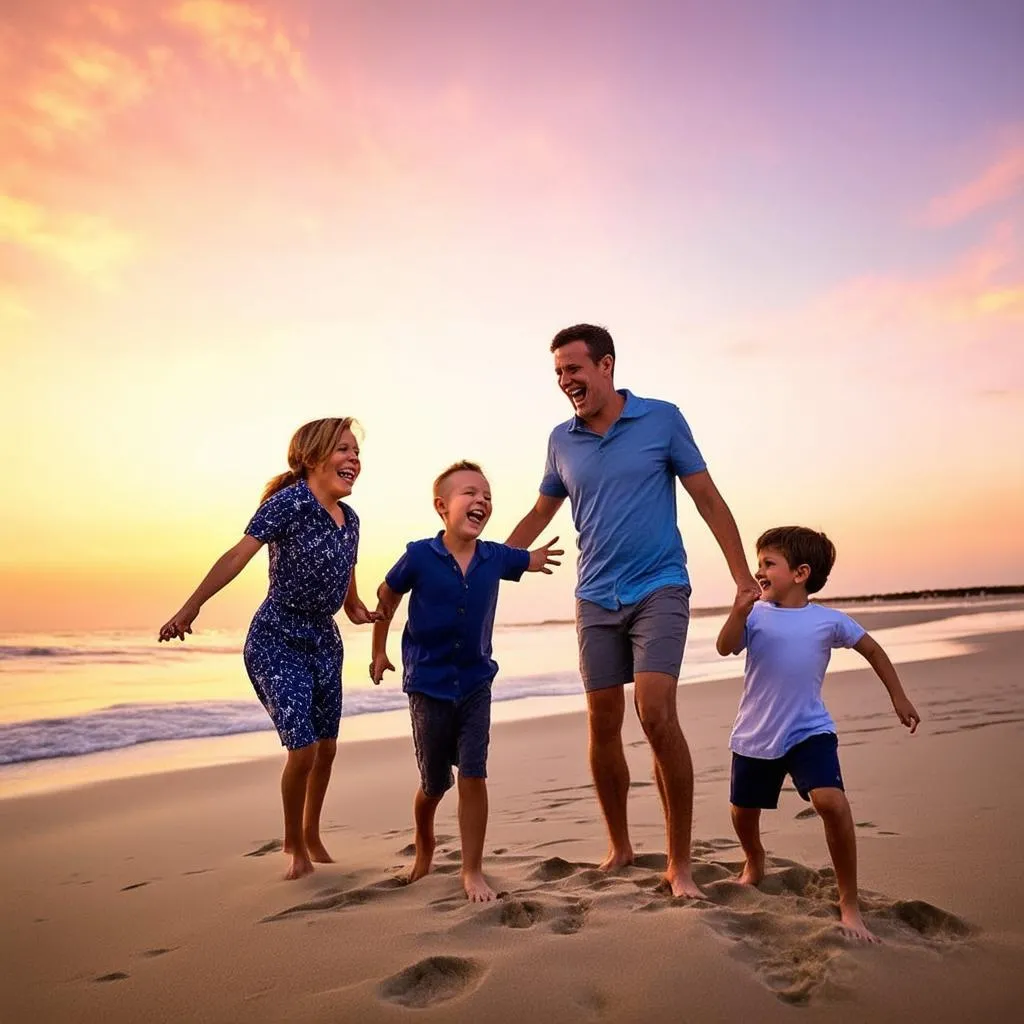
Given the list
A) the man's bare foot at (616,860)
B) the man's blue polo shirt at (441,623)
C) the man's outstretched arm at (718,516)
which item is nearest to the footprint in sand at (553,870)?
the man's bare foot at (616,860)

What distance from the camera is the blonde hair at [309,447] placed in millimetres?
4703

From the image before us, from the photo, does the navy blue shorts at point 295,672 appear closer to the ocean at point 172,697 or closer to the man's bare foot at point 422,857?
the man's bare foot at point 422,857

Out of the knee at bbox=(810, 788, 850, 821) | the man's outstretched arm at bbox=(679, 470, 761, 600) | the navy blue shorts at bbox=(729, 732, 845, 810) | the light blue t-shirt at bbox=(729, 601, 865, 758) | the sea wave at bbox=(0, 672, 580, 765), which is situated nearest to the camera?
the knee at bbox=(810, 788, 850, 821)

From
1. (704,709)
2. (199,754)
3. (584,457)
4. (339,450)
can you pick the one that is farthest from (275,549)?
(704,709)

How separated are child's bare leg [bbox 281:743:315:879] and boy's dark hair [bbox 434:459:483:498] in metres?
1.33

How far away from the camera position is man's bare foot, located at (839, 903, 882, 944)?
10.3ft

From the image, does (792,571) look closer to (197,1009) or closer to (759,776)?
(759,776)

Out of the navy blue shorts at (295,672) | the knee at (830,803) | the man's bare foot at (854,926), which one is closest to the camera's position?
the man's bare foot at (854,926)

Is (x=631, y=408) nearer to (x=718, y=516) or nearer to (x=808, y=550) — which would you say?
(x=718, y=516)

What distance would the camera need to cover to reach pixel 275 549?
4.62 m

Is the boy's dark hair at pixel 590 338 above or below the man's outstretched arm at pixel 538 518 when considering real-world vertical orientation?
above

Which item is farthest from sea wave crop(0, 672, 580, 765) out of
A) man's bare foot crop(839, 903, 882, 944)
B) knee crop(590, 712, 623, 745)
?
man's bare foot crop(839, 903, 882, 944)

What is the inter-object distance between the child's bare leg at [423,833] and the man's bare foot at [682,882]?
3.41 feet

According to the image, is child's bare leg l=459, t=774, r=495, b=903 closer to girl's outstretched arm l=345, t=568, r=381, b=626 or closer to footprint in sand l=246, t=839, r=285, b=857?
girl's outstretched arm l=345, t=568, r=381, b=626
